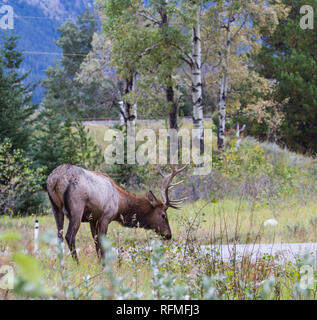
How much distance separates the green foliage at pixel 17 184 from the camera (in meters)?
12.0

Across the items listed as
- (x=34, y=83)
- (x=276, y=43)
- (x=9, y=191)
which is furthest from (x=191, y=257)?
(x=276, y=43)

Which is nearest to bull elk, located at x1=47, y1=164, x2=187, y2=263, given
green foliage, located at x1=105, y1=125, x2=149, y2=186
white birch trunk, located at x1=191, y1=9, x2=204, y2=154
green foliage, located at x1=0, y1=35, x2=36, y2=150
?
green foliage, located at x1=105, y1=125, x2=149, y2=186

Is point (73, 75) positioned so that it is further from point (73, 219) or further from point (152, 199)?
point (73, 219)

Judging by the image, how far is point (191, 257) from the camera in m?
4.80

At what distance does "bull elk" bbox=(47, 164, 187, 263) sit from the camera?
582 centimetres

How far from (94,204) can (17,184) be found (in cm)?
729

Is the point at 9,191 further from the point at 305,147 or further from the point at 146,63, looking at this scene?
the point at 305,147

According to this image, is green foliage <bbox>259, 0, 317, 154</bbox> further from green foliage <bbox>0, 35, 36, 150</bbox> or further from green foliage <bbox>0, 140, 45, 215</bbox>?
green foliage <bbox>0, 140, 45, 215</bbox>

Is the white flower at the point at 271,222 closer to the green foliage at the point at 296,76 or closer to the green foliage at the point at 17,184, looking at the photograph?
the green foliage at the point at 17,184

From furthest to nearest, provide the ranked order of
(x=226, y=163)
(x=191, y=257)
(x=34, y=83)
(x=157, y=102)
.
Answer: (x=34, y=83)
(x=157, y=102)
(x=226, y=163)
(x=191, y=257)

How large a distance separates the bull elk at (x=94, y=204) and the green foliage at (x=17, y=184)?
5.65 m

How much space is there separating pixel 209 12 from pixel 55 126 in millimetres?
8996

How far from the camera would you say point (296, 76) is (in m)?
19.8

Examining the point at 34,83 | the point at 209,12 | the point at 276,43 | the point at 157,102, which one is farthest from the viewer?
the point at 276,43
